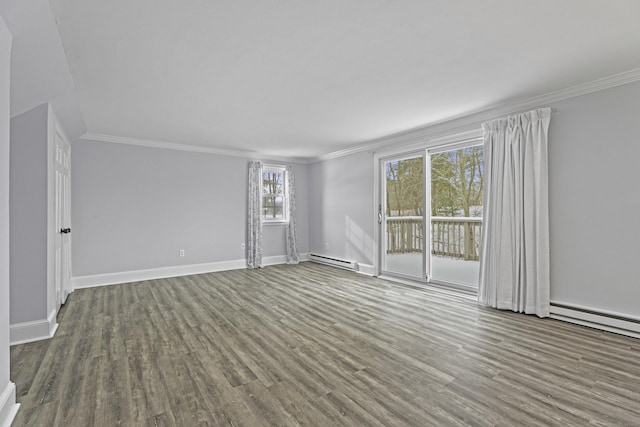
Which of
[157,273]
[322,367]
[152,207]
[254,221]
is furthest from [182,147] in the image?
[322,367]

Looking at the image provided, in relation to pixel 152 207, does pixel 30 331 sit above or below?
below

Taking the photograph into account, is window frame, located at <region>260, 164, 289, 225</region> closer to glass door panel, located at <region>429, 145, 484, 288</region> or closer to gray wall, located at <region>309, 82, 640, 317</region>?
glass door panel, located at <region>429, 145, 484, 288</region>

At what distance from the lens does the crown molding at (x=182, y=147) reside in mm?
4992

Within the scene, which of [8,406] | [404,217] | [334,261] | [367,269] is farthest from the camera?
[334,261]

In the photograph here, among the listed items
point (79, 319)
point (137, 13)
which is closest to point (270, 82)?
point (137, 13)

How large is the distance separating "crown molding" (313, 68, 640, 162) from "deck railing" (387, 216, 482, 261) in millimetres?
1285

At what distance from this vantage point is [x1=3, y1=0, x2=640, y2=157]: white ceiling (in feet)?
6.37

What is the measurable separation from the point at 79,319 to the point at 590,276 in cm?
548

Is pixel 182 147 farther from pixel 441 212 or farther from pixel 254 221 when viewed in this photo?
pixel 441 212

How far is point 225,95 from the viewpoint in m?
3.34

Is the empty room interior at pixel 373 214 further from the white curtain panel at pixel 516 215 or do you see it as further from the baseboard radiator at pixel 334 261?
the baseboard radiator at pixel 334 261

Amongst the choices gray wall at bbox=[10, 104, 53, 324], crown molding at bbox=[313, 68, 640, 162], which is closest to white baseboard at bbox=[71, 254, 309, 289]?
gray wall at bbox=[10, 104, 53, 324]

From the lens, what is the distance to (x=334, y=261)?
6.48 metres

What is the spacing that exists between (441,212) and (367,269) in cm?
176
